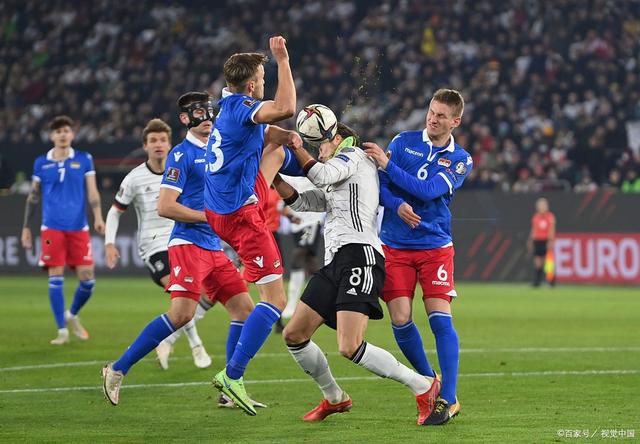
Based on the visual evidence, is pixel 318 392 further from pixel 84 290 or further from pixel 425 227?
pixel 84 290

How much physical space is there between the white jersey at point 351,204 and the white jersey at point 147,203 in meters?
3.88

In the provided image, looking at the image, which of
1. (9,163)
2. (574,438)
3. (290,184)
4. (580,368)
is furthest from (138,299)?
(574,438)

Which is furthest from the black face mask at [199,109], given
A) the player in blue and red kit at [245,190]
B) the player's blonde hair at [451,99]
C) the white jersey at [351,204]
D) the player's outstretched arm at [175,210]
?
the player's blonde hair at [451,99]

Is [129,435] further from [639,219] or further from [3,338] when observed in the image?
[639,219]

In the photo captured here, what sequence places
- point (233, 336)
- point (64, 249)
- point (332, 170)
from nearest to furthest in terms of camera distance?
point (332, 170)
point (233, 336)
point (64, 249)

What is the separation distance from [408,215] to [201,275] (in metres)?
1.95

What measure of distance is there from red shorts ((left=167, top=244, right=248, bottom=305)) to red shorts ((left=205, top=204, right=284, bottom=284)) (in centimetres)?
98

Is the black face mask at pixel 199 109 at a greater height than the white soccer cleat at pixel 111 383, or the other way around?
the black face mask at pixel 199 109

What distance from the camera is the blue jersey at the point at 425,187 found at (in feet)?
27.2

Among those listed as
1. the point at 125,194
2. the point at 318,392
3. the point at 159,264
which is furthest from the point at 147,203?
the point at 318,392

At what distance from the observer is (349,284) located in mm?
7773

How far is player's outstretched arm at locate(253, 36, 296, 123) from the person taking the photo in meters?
7.43

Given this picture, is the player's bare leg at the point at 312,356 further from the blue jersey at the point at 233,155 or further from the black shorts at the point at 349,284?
the blue jersey at the point at 233,155

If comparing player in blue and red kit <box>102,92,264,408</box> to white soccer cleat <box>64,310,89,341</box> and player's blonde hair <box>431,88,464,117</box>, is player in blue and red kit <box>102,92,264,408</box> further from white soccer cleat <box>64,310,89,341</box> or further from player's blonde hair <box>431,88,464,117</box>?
white soccer cleat <box>64,310,89,341</box>
